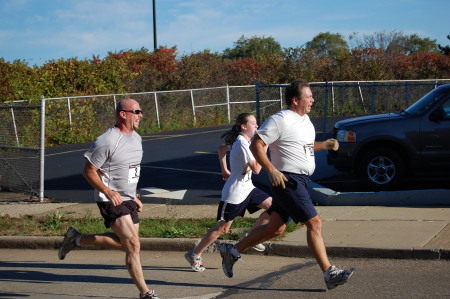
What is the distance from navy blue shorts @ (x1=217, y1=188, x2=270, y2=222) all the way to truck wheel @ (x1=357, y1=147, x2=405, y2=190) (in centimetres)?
501

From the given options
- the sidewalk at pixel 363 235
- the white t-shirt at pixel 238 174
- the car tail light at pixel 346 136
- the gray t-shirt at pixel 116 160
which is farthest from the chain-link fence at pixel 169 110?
the gray t-shirt at pixel 116 160

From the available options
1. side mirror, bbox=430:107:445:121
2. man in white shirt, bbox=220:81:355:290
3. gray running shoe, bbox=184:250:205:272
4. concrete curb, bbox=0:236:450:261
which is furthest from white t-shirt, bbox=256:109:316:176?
side mirror, bbox=430:107:445:121

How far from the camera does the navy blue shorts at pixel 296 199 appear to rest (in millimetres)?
6367

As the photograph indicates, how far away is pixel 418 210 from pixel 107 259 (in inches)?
174

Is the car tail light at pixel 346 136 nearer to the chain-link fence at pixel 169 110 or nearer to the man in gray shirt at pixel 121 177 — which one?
the chain-link fence at pixel 169 110

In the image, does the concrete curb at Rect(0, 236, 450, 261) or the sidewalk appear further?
the sidewalk

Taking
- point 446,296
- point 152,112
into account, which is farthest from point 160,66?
point 446,296

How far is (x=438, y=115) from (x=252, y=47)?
2301 inches

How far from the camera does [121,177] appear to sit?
20.9 ft

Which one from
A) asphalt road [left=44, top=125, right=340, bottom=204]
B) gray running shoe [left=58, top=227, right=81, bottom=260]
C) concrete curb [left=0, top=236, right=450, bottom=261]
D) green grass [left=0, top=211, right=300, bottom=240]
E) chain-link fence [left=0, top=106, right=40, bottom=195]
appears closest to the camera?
gray running shoe [left=58, top=227, right=81, bottom=260]

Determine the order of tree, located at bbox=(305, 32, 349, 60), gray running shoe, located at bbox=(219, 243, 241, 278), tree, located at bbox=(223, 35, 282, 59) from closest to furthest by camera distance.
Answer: gray running shoe, located at bbox=(219, 243, 241, 278)
tree, located at bbox=(223, 35, 282, 59)
tree, located at bbox=(305, 32, 349, 60)

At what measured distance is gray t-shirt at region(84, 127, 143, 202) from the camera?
6.27m

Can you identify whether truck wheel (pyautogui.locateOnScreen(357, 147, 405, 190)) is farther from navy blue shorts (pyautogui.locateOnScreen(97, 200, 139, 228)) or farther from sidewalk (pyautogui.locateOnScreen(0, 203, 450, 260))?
navy blue shorts (pyautogui.locateOnScreen(97, 200, 139, 228))

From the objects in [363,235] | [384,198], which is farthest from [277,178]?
[384,198]
